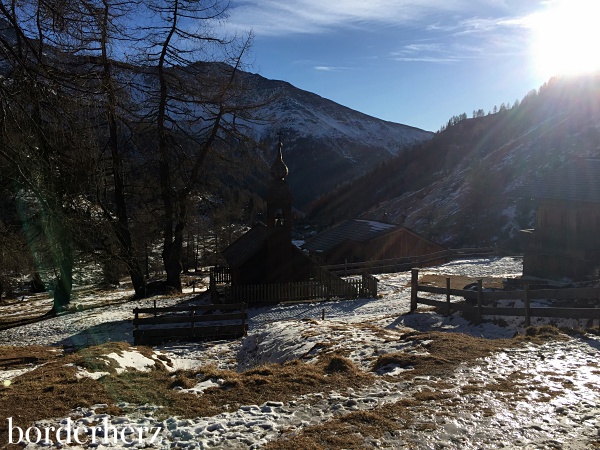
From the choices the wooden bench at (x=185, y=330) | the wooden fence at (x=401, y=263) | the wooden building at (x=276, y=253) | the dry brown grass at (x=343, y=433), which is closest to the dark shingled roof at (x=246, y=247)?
the wooden building at (x=276, y=253)

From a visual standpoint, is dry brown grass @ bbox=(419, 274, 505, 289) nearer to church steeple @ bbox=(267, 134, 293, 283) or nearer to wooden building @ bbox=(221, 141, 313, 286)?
wooden building @ bbox=(221, 141, 313, 286)

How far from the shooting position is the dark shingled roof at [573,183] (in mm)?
22688

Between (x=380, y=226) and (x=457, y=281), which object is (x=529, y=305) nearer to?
(x=457, y=281)

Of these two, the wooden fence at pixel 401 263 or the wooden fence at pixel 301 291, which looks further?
the wooden fence at pixel 401 263

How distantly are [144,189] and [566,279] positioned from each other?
73.1 ft

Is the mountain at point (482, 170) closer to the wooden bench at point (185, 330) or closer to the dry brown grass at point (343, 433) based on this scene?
the wooden bench at point (185, 330)

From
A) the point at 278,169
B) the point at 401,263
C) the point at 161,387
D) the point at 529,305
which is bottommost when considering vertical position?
the point at 401,263

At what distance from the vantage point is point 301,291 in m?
22.1

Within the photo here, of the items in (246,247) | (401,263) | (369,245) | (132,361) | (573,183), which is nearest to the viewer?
(132,361)

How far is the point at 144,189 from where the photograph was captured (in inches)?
938

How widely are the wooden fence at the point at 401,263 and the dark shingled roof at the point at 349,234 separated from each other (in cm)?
288

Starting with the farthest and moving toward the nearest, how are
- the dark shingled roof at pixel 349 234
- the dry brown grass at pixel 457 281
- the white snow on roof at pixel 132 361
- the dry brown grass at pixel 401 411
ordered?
the dark shingled roof at pixel 349 234 → the dry brown grass at pixel 457 281 → the white snow on roof at pixel 132 361 → the dry brown grass at pixel 401 411

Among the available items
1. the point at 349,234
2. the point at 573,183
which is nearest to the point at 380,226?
the point at 349,234

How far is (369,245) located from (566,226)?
13974mm
